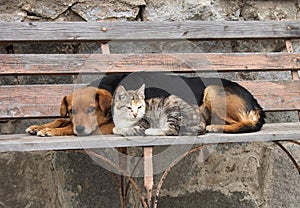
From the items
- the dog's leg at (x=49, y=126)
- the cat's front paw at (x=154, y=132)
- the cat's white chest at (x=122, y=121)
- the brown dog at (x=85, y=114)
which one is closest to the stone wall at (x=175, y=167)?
the dog's leg at (x=49, y=126)

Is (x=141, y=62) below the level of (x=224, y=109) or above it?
above

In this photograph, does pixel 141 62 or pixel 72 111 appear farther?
pixel 141 62

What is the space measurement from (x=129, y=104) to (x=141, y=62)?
1.73 ft

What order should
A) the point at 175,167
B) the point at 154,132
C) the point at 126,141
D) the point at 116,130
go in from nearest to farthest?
the point at 126,141, the point at 154,132, the point at 116,130, the point at 175,167

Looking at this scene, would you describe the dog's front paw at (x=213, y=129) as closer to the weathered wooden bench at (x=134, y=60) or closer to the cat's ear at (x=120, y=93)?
the weathered wooden bench at (x=134, y=60)

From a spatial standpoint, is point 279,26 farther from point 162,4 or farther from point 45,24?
point 45,24

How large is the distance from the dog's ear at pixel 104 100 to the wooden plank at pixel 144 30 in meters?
0.48

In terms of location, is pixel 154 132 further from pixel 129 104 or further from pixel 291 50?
pixel 291 50

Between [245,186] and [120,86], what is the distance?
1102mm

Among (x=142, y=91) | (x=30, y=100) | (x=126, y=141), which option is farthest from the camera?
(x=30, y=100)

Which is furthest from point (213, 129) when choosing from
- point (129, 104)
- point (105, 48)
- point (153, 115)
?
point (105, 48)

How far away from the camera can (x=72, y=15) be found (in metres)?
3.10

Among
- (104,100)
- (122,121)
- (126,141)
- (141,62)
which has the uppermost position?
(141,62)

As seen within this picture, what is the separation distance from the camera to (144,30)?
3.05m
